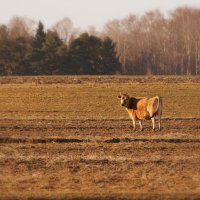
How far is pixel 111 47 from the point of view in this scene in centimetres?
8475

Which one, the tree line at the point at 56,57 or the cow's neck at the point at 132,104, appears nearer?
the cow's neck at the point at 132,104

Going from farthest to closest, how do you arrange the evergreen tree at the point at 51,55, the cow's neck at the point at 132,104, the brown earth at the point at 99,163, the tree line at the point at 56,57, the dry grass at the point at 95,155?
the tree line at the point at 56,57 → the evergreen tree at the point at 51,55 → the cow's neck at the point at 132,104 → the dry grass at the point at 95,155 → the brown earth at the point at 99,163

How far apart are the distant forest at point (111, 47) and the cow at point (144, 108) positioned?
54.4 m

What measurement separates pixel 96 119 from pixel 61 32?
100718mm

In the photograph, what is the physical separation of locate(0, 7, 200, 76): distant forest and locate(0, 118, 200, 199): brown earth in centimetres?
5597

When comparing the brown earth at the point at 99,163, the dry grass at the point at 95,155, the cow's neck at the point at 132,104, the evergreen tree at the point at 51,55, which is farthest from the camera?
the evergreen tree at the point at 51,55

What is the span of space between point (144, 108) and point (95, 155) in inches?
318

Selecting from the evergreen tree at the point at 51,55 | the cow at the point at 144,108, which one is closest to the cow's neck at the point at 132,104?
the cow at the point at 144,108

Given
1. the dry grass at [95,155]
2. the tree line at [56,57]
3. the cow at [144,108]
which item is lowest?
the dry grass at [95,155]

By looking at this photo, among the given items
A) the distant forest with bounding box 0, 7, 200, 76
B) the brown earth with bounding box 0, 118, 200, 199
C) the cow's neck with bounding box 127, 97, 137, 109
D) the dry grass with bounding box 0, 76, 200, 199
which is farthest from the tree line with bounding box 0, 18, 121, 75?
the brown earth with bounding box 0, 118, 200, 199

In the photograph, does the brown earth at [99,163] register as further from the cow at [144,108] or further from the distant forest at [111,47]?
the distant forest at [111,47]

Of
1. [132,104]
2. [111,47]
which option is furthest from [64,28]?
[132,104]

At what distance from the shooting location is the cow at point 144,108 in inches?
996

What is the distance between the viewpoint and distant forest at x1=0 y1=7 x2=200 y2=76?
81.4 meters
